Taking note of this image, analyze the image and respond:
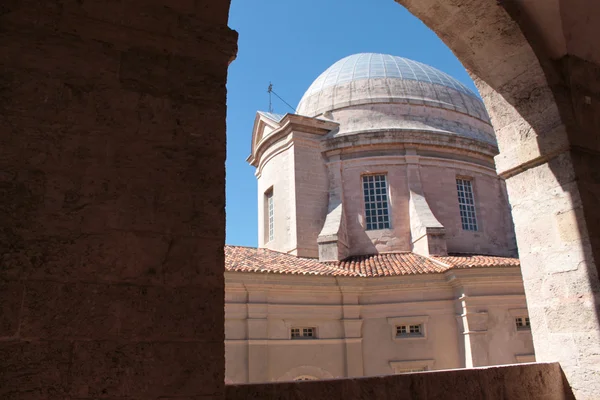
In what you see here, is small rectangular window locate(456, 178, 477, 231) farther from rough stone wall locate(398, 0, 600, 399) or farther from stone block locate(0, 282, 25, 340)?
stone block locate(0, 282, 25, 340)

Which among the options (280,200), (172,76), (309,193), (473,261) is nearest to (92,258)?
(172,76)

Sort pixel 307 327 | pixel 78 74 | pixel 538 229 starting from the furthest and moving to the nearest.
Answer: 1. pixel 307 327
2. pixel 538 229
3. pixel 78 74

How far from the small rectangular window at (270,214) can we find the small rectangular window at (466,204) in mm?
6453

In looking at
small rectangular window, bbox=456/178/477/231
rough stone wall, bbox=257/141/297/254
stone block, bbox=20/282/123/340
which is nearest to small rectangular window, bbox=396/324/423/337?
rough stone wall, bbox=257/141/297/254

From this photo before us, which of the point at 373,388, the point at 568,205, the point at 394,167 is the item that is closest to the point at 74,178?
the point at 373,388

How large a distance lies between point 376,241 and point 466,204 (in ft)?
11.8

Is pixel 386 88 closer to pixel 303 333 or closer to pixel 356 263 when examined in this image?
pixel 356 263

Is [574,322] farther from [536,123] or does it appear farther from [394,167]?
[394,167]

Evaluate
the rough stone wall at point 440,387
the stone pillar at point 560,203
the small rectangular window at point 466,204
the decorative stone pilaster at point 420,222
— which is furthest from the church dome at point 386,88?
the rough stone wall at point 440,387

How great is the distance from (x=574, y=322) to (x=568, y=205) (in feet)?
2.85

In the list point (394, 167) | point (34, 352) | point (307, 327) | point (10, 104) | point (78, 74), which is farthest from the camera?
point (394, 167)

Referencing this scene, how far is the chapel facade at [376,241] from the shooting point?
1189cm

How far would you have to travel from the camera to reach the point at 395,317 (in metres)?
12.7

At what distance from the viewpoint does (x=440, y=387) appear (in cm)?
274
